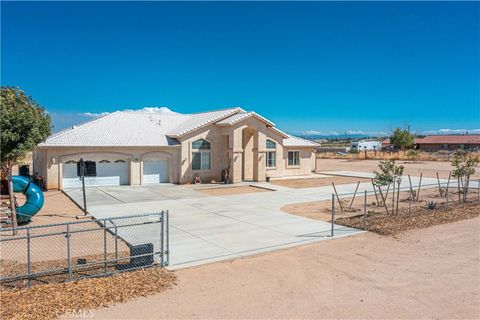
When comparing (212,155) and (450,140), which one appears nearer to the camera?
(212,155)

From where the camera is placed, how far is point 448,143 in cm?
9719

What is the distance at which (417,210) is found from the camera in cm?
1898

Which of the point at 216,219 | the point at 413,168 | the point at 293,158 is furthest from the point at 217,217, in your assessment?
the point at 413,168

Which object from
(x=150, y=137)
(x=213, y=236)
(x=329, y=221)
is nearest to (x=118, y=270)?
(x=213, y=236)

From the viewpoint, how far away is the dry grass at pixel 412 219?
15.3 metres

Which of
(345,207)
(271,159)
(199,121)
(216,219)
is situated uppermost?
(199,121)

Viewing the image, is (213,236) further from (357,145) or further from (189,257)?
(357,145)

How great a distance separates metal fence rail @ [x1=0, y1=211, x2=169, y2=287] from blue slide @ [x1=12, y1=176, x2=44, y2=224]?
169 cm

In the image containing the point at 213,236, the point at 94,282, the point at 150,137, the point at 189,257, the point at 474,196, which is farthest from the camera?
the point at 150,137

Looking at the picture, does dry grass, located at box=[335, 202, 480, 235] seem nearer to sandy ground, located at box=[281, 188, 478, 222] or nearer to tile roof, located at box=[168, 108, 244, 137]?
sandy ground, located at box=[281, 188, 478, 222]

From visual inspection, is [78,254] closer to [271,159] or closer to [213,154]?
[213,154]

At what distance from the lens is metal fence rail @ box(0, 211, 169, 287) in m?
9.55

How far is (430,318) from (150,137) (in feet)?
86.8

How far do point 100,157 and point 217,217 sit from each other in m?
14.7
